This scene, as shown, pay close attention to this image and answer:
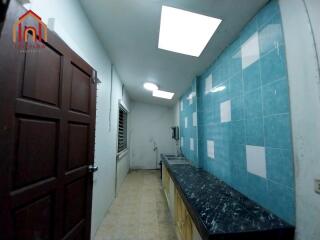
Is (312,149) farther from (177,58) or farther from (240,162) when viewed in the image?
(177,58)

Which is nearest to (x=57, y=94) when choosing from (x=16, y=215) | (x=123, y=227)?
(x=16, y=215)

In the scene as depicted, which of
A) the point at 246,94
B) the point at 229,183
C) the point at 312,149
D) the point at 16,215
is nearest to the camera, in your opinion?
the point at 16,215

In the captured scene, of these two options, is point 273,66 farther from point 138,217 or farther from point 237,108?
point 138,217

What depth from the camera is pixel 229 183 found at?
1791 millimetres

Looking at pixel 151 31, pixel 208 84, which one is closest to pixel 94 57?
pixel 151 31

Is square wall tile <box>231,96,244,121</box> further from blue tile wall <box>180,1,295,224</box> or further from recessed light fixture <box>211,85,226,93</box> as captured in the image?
recessed light fixture <box>211,85,226,93</box>

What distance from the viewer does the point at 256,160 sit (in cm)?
134

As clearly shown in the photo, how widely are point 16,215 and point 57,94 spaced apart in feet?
2.30

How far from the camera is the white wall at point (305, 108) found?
34.0 inches

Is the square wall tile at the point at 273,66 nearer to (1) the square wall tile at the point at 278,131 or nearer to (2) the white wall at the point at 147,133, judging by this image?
(1) the square wall tile at the point at 278,131

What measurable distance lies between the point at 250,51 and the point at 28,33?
1604mm

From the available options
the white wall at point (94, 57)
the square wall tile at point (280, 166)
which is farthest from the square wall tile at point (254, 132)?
the white wall at point (94, 57)

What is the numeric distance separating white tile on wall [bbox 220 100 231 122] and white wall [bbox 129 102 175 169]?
13.3 feet

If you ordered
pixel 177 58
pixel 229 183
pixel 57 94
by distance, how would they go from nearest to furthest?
1. pixel 57 94
2. pixel 229 183
3. pixel 177 58
